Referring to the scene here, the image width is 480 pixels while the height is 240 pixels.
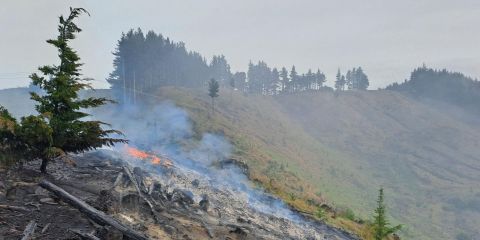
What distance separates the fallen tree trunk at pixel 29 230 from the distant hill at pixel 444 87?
16355 centimetres

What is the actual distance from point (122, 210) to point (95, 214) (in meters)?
2.24

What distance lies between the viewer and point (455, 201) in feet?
240

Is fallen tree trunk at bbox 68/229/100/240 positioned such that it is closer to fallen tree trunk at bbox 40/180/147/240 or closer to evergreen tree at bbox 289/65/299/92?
fallen tree trunk at bbox 40/180/147/240

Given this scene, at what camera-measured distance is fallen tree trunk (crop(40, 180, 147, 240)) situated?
37.2 feet

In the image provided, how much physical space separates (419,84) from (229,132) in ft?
427

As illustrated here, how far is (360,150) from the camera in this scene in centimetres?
10294

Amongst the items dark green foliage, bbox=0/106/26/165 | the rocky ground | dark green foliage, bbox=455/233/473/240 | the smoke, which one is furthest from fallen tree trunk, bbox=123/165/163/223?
dark green foliage, bbox=455/233/473/240

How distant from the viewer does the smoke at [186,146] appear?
27.8m

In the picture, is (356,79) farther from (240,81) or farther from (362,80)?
(240,81)

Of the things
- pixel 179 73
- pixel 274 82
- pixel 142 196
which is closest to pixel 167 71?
pixel 179 73

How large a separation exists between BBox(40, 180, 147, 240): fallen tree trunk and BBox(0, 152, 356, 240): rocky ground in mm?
195

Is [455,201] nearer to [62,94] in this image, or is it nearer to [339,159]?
[339,159]

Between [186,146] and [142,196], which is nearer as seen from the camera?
[142,196]

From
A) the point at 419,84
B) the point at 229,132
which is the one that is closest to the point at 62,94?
the point at 229,132
